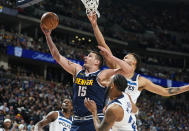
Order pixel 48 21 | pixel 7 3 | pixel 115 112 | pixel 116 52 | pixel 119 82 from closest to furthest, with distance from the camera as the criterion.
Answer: pixel 115 112 → pixel 119 82 → pixel 48 21 → pixel 116 52 → pixel 7 3

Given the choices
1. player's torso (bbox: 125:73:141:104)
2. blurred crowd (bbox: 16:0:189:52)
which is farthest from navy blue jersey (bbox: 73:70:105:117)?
blurred crowd (bbox: 16:0:189:52)

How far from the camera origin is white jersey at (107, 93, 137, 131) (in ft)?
12.2

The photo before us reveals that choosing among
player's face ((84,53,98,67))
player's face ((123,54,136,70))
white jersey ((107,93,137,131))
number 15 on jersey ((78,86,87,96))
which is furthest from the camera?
player's face ((123,54,136,70))

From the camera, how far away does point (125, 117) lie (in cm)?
377

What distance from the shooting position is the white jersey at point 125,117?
12.2 ft

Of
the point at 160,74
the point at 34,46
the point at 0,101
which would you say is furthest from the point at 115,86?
the point at 160,74

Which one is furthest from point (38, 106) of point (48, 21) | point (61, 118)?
point (48, 21)

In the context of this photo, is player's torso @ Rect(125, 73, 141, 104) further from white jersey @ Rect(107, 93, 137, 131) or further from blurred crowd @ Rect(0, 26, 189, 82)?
blurred crowd @ Rect(0, 26, 189, 82)

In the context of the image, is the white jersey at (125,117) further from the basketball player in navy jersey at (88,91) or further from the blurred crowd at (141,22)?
the blurred crowd at (141,22)

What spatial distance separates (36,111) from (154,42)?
2064cm

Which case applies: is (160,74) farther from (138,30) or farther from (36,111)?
(36,111)

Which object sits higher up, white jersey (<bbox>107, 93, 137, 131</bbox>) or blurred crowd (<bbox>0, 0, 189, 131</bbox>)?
white jersey (<bbox>107, 93, 137, 131</bbox>)

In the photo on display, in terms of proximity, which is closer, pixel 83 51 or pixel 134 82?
pixel 134 82

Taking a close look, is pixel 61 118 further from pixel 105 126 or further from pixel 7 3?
pixel 7 3
